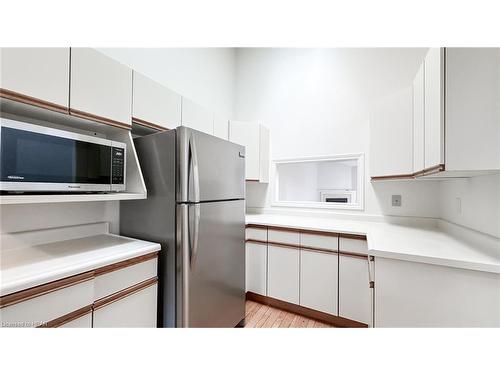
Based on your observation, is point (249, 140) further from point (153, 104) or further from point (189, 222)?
point (189, 222)

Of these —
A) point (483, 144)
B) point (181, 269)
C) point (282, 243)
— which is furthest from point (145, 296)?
point (483, 144)

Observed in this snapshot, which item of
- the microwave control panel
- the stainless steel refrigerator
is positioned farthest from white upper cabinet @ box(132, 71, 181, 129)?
the microwave control panel

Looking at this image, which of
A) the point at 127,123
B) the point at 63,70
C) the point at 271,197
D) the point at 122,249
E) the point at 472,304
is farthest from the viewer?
the point at 271,197

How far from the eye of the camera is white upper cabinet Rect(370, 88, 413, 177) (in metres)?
1.75

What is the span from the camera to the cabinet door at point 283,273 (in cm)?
208

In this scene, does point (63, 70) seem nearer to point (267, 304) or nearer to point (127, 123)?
point (127, 123)

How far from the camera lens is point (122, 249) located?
1.23 metres

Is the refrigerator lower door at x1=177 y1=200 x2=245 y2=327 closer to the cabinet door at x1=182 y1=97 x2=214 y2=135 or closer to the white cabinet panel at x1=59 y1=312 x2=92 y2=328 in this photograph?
the white cabinet panel at x1=59 y1=312 x2=92 y2=328

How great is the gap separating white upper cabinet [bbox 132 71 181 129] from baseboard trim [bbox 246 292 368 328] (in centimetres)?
191

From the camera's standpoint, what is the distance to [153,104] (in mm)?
1639

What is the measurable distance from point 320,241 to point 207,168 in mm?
1217

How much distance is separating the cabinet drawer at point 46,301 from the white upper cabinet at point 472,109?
1.82m

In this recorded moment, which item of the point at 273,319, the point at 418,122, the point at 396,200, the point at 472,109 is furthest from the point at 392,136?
the point at 273,319
